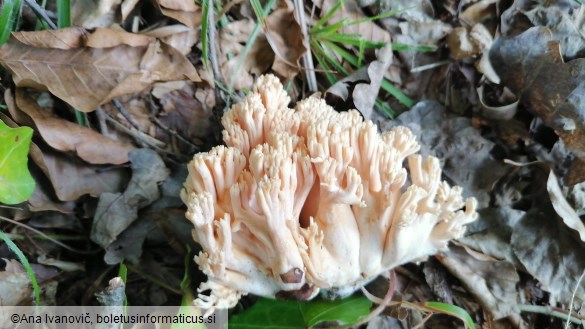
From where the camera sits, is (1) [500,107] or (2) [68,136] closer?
(2) [68,136]

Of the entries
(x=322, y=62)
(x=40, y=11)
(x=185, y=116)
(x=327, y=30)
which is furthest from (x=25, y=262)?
(x=327, y=30)

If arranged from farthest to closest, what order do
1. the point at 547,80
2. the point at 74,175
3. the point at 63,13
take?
the point at 547,80
the point at 74,175
the point at 63,13

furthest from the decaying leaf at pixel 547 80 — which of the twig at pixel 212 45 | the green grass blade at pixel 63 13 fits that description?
the green grass blade at pixel 63 13

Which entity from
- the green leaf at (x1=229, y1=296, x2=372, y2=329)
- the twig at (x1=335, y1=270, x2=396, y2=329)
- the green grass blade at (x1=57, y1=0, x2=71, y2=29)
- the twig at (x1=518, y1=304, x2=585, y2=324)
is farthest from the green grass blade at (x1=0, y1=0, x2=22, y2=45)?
the twig at (x1=518, y1=304, x2=585, y2=324)

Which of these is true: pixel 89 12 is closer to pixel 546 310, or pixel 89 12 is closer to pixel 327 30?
pixel 327 30

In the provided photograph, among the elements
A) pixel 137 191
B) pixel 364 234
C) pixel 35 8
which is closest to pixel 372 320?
pixel 364 234

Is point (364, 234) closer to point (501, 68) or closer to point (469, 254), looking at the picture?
point (469, 254)
